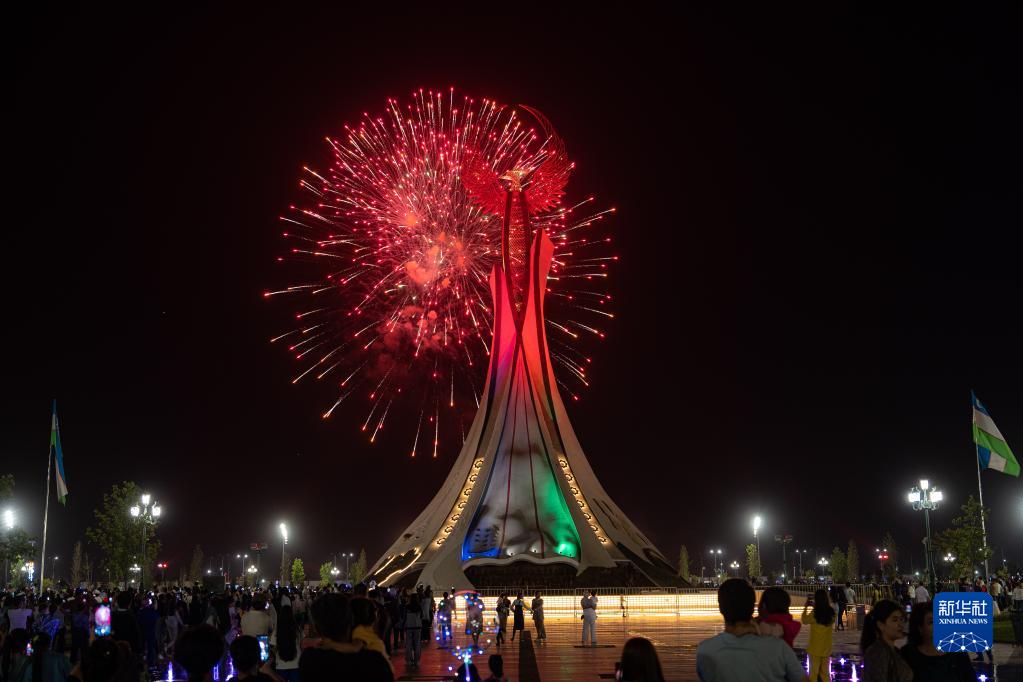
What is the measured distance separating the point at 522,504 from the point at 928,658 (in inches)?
1190

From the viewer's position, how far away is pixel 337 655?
174 inches

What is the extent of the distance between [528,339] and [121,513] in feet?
65.0

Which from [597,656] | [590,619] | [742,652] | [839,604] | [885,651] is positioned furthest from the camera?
[839,604]

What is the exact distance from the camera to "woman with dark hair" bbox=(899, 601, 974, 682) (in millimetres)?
5590

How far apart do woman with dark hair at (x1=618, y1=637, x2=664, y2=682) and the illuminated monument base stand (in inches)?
1165

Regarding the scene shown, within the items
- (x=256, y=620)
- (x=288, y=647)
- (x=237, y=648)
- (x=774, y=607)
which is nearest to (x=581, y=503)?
(x=256, y=620)

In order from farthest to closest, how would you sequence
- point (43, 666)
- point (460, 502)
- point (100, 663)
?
point (460, 502), point (43, 666), point (100, 663)

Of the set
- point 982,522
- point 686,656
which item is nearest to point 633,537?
point 982,522

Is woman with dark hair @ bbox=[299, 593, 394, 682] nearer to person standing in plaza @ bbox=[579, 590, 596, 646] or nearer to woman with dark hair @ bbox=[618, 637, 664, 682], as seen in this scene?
woman with dark hair @ bbox=[618, 637, 664, 682]

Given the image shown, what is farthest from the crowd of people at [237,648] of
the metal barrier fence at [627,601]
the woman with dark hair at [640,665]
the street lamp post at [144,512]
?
the street lamp post at [144,512]

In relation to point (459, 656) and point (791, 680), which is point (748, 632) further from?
point (459, 656)

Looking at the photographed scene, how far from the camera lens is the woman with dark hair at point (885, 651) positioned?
555cm

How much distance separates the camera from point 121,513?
148 ft

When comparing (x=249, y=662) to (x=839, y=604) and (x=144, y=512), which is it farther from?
(x=144, y=512)
